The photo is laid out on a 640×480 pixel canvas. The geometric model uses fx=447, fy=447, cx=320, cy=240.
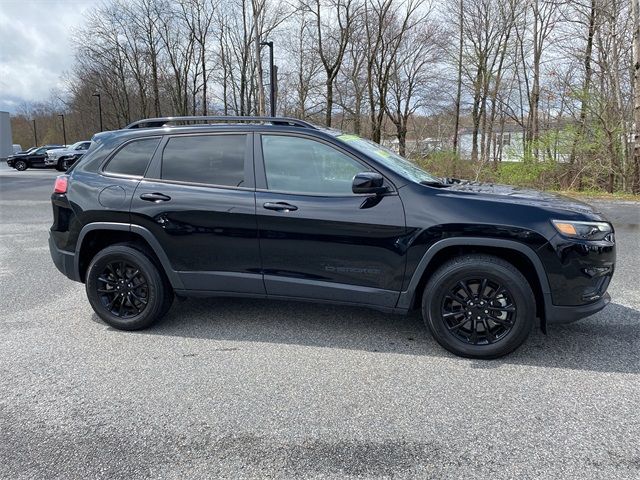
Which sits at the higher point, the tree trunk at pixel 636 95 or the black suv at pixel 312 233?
the tree trunk at pixel 636 95

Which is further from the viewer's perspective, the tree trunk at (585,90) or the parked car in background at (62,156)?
the parked car in background at (62,156)

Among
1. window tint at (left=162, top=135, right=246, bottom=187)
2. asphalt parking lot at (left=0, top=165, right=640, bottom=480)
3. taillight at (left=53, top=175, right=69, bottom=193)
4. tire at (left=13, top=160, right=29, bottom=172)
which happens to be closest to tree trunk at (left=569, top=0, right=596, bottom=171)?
asphalt parking lot at (left=0, top=165, right=640, bottom=480)

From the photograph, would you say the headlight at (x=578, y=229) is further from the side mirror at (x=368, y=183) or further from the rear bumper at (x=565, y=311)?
the side mirror at (x=368, y=183)

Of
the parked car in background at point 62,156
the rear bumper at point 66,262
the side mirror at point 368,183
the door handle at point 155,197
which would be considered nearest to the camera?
the side mirror at point 368,183

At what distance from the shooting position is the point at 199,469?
2.23 metres

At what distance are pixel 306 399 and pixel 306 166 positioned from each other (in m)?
1.80

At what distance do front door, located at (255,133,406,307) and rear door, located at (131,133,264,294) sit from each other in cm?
14

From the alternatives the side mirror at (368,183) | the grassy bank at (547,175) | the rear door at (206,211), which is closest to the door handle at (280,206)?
the rear door at (206,211)

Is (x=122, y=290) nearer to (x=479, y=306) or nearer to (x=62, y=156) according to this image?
(x=479, y=306)

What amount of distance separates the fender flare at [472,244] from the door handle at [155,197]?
2092 millimetres

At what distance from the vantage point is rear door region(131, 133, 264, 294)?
365 centimetres

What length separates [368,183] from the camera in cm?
329

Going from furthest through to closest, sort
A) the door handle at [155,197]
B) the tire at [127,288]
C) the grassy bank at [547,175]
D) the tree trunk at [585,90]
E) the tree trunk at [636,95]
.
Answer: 1. the tree trunk at [585,90]
2. the grassy bank at [547,175]
3. the tree trunk at [636,95]
4. the tire at [127,288]
5. the door handle at [155,197]

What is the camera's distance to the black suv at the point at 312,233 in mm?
3219
